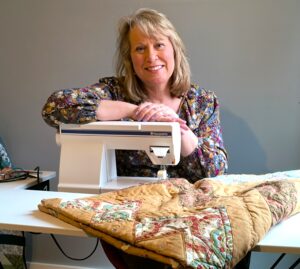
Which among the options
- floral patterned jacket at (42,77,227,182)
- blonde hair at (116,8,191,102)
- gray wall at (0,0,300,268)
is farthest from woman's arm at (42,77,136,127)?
gray wall at (0,0,300,268)

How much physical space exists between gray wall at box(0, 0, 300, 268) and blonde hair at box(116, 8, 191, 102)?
0.43 m

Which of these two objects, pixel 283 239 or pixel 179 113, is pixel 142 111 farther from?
pixel 283 239

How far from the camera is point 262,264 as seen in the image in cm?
201

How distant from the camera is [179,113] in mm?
1533

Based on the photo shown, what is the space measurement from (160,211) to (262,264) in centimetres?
137

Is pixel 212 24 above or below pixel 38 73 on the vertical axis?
above

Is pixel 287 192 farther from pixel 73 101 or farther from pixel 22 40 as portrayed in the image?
pixel 22 40

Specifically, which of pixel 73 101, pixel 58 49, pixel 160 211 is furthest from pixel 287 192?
pixel 58 49

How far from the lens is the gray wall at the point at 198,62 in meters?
1.88

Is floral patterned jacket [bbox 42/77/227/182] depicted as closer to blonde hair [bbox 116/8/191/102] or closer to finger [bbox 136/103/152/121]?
blonde hair [bbox 116/8/191/102]

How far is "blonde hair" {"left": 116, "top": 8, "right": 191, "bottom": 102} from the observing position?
1.47 meters

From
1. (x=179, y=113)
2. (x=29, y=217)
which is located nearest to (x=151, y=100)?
(x=179, y=113)

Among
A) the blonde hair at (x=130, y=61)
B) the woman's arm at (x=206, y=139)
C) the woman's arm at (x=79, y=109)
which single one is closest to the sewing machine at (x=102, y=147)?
the woman's arm at (x=79, y=109)

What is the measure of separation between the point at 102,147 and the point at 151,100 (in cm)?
41
